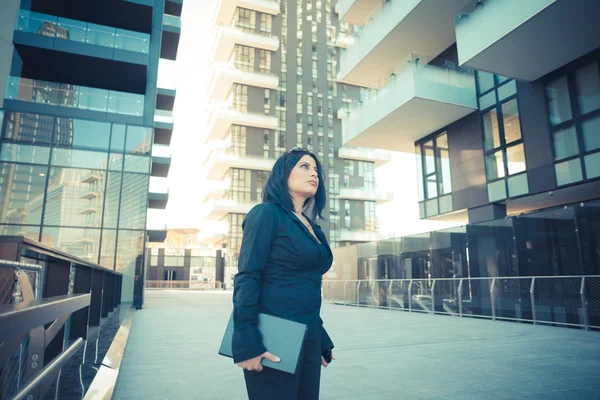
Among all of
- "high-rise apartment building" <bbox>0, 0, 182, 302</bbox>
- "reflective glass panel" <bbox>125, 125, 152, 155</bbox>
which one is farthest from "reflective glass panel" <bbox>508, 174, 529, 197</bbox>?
"reflective glass panel" <bbox>125, 125, 152, 155</bbox>

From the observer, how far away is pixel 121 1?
57.0 feet

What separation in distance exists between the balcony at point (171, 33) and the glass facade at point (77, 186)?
6.41 metres

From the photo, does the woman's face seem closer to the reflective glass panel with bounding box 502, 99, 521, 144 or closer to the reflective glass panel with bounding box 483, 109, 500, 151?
the reflective glass panel with bounding box 502, 99, 521, 144

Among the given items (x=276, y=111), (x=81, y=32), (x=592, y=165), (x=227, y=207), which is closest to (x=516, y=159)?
(x=592, y=165)

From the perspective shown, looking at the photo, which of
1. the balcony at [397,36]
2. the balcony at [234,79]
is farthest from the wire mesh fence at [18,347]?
the balcony at [234,79]

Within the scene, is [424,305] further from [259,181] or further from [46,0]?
[259,181]

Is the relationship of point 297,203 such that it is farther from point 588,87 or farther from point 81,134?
point 81,134

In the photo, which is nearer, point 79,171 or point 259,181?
point 79,171

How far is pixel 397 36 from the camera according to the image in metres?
15.2

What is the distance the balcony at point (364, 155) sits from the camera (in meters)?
53.0

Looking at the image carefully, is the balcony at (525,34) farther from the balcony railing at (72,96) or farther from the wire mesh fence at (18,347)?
the balcony railing at (72,96)

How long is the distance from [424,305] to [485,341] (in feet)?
21.4

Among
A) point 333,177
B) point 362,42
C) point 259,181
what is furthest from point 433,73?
point 333,177

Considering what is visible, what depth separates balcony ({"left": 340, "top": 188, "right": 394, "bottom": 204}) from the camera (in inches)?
2045
